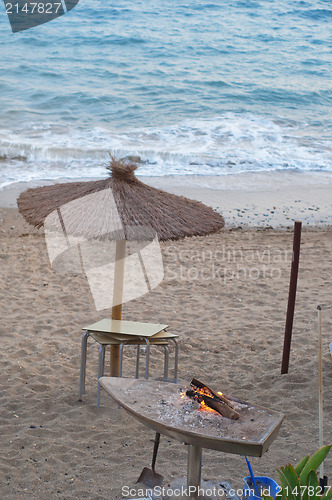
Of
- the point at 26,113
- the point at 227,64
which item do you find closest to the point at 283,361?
the point at 26,113

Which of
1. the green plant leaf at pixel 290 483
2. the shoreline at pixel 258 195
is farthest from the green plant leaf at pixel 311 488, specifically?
the shoreline at pixel 258 195

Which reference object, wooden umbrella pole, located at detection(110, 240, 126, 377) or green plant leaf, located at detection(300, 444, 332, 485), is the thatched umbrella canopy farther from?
green plant leaf, located at detection(300, 444, 332, 485)

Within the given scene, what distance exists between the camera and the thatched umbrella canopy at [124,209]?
3.80 meters

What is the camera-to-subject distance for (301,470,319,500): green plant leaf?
85.9 inches

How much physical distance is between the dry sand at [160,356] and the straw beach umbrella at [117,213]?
0.69 meters

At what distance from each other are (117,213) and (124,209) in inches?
2.6

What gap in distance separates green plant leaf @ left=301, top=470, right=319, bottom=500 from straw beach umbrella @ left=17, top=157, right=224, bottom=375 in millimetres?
2003

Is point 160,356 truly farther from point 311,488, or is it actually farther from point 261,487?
point 311,488

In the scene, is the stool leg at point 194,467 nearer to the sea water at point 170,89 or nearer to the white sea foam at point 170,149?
the white sea foam at point 170,149

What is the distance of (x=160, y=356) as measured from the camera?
4.91 metres

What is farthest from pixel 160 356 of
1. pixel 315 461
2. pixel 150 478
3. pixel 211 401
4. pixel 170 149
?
pixel 170 149

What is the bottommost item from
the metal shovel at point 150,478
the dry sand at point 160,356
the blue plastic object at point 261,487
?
the dry sand at point 160,356

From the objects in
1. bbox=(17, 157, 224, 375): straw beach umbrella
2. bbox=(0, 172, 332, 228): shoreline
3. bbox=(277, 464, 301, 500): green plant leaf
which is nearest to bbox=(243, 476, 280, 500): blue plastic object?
bbox=(277, 464, 301, 500): green plant leaf

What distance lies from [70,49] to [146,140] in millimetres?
10853
